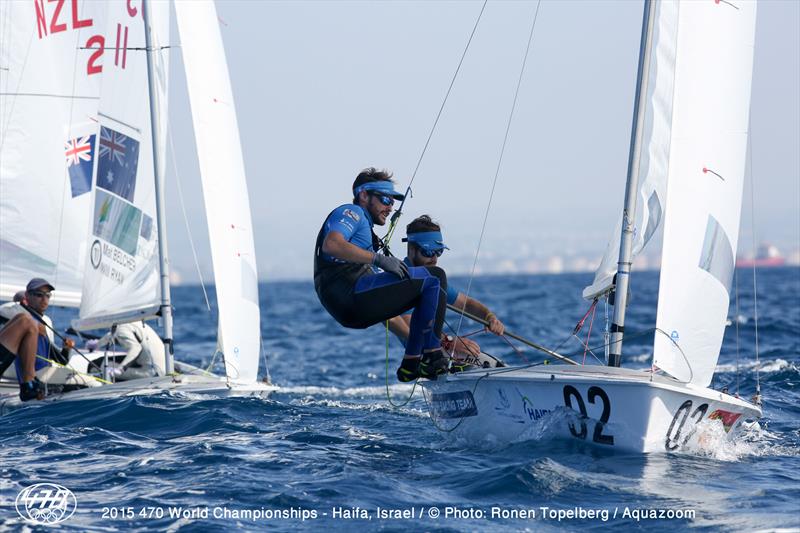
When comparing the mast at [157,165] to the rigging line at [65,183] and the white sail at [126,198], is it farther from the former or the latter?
the rigging line at [65,183]

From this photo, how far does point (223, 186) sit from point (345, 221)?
3.28 m

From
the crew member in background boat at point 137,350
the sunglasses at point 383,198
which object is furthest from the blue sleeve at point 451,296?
the crew member in background boat at point 137,350

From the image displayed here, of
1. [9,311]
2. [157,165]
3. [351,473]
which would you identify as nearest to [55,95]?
[157,165]

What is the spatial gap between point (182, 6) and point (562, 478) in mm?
5764

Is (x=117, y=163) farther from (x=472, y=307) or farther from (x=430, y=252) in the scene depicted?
(x=472, y=307)

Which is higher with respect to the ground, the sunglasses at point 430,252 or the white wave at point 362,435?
the sunglasses at point 430,252

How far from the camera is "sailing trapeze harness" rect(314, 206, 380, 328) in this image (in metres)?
6.14

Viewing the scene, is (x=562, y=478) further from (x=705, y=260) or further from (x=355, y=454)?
(x=705, y=260)

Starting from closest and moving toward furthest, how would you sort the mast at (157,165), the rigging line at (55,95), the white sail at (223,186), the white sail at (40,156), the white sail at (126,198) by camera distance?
the white sail at (223,186)
the mast at (157,165)
the white sail at (126,198)
the rigging line at (55,95)
the white sail at (40,156)

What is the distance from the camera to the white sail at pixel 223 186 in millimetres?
8867

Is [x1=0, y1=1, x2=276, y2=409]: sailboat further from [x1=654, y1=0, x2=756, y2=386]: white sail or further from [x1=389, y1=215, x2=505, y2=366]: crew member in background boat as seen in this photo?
[x1=654, y1=0, x2=756, y2=386]: white sail

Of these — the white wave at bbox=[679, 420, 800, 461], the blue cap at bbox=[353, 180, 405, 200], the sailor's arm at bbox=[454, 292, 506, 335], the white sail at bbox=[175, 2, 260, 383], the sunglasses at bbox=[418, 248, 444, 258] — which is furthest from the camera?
the white sail at bbox=[175, 2, 260, 383]

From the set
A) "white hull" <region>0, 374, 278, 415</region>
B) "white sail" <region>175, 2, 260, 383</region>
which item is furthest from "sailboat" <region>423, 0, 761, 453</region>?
"white sail" <region>175, 2, 260, 383</region>

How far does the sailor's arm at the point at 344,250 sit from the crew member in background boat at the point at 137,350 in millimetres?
3734
